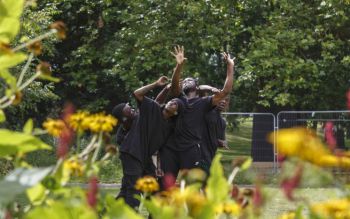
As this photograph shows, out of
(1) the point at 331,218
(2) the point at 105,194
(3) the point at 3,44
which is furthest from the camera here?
(2) the point at 105,194

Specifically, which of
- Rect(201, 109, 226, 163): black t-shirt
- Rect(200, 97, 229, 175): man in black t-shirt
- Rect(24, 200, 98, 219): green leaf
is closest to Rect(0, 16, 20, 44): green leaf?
Rect(24, 200, 98, 219): green leaf

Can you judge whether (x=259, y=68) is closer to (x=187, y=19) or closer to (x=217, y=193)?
(x=187, y=19)

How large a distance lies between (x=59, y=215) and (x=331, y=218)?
55 centimetres

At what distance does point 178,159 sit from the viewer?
360 inches

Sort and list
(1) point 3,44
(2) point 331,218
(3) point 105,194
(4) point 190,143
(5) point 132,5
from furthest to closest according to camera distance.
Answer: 1. (5) point 132,5
2. (4) point 190,143
3. (3) point 105,194
4. (1) point 3,44
5. (2) point 331,218

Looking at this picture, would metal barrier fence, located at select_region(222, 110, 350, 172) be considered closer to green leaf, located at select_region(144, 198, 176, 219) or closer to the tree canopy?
the tree canopy

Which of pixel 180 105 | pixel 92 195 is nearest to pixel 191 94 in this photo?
pixel 180 105

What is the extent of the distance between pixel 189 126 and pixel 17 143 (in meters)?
7.52

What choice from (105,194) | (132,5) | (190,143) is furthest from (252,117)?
(105,194)

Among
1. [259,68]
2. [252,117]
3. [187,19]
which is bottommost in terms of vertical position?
[252,117]

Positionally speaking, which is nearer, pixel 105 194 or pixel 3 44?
pixel 3 44

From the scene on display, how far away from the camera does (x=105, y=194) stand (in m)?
2.04

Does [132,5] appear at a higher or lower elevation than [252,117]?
higher

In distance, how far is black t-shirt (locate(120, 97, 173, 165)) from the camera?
27.7 ft
